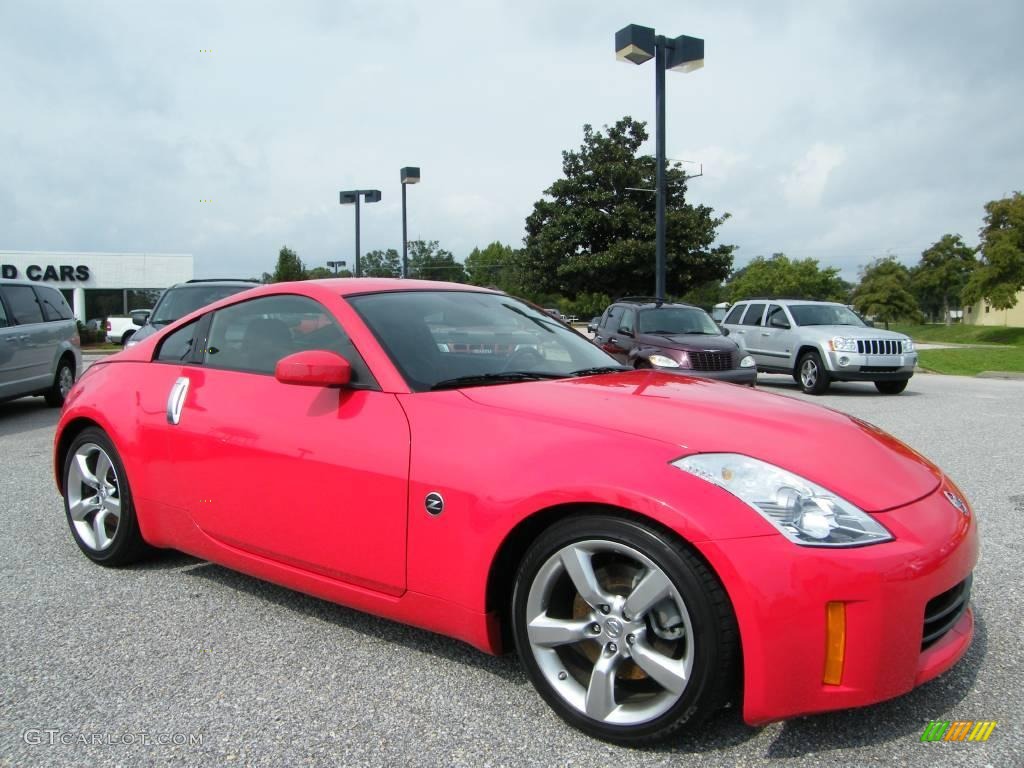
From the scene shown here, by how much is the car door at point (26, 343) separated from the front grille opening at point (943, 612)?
10081mm

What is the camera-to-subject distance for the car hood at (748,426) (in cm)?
232

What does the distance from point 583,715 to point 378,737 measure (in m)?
0.62

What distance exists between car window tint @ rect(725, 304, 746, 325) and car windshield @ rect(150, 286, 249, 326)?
943cm

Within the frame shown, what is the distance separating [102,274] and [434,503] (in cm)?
3969

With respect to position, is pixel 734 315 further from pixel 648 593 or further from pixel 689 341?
pixel 648 593

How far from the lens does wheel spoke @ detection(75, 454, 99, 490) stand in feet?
13.1

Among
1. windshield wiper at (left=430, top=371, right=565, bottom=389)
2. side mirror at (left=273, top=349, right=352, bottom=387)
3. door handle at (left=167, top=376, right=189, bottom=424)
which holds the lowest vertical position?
door handle at (left=167, top=376, right=189, bottom=424)

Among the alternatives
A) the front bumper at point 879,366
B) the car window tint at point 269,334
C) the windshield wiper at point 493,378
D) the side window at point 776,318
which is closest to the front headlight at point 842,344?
the front bumper at point 879,366

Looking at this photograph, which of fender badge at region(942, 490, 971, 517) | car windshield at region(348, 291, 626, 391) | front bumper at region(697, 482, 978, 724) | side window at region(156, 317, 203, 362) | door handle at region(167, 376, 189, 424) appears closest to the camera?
front bumper at region(697, 482, 978, 724)

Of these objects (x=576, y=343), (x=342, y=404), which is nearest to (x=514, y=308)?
(x=576, y=343)

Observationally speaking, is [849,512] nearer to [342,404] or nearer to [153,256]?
[342,404]

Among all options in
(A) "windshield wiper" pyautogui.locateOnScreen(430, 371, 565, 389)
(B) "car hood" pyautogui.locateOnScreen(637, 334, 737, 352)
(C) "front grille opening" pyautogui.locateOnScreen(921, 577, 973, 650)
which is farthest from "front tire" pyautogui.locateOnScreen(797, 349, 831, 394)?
(C) "front grille opening" pyautogui.locateOnScreen(921, 577, 973, 650)

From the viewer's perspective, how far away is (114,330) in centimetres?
2759

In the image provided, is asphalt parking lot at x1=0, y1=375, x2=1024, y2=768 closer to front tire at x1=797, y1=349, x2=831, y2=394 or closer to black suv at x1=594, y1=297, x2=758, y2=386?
black suv at x1=594, y1=297, x2=758, y2=386
